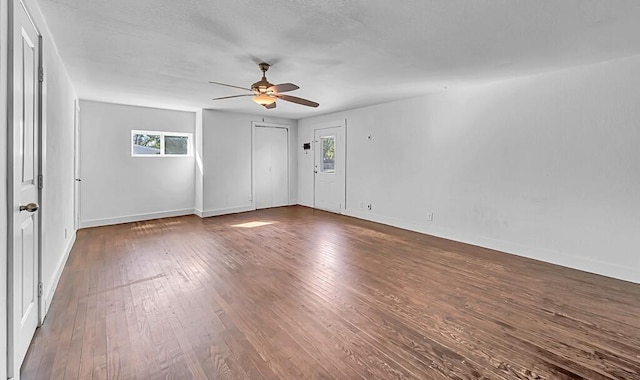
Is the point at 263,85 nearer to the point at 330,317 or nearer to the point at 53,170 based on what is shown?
the point at 53,170

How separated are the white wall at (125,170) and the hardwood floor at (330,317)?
6.00 feet

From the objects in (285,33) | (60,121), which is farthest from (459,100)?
(60,121)

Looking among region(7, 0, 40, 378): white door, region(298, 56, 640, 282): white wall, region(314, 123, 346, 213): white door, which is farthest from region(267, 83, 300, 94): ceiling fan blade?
region(314, 123, 346, 213): white door

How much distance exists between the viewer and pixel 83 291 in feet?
9.43

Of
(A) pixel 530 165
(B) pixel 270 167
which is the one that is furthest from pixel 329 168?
(A) pixel 530 165

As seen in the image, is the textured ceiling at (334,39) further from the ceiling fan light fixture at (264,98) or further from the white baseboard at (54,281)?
the white baseboard at (54,281)

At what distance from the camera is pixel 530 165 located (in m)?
3.92

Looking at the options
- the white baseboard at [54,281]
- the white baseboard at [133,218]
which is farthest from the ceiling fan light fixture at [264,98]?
the white baseboard at [133,218]

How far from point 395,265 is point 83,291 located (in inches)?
127

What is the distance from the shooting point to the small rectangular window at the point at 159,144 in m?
6.07

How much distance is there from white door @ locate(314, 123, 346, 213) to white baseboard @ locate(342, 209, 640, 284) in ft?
5.17

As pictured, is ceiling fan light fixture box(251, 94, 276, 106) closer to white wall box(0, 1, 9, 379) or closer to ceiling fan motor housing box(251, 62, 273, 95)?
ceiling fan motor housing box(251, 62, 273, 95)

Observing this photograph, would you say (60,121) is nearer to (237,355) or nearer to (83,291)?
(83,291)

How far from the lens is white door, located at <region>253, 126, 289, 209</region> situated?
7.48 meters
